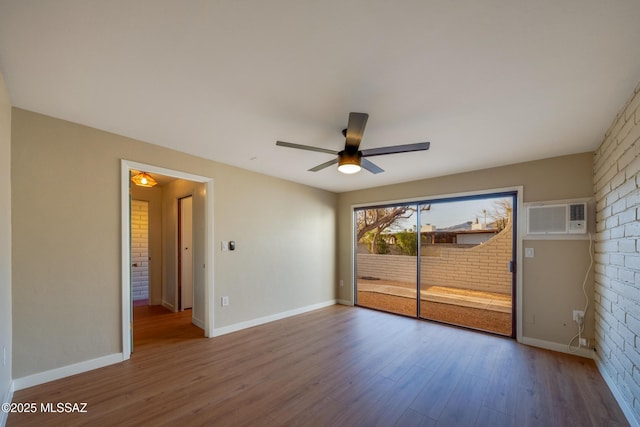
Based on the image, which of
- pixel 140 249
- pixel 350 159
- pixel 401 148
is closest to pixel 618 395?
pixel 401 148

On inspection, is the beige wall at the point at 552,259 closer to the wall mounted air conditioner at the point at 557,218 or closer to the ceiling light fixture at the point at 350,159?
the wall mounted air conditioner at the point at 557,218

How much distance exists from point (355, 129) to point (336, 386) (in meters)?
2.25

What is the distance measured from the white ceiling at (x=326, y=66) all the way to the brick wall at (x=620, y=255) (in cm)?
24

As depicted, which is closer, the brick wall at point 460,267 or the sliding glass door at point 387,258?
the brick wall at point 460,267

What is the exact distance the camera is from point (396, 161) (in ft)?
11.2

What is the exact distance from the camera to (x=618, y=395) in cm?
214

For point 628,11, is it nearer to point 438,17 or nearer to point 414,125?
point 438,17

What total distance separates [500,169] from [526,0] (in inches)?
118

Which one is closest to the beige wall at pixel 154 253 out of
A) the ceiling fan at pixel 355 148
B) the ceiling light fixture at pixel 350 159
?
the ceiling fan at pixel 355 148

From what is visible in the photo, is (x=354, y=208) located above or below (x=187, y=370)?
Answer: above

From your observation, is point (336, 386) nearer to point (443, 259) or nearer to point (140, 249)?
point (443, 259)

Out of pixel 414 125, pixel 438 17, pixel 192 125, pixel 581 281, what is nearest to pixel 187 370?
pixel 192 125

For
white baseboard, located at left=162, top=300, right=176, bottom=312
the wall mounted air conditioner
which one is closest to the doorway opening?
the wall mounted air conditioner

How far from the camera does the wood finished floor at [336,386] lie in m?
1.94
